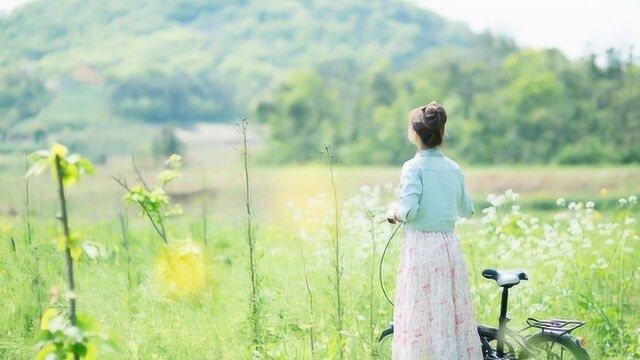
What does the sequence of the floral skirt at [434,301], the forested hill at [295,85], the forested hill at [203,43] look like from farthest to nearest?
the forested hill at [203,43], the forested hill at [295,85], the floral skirt at [434,301]

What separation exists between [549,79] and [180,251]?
1640 inches

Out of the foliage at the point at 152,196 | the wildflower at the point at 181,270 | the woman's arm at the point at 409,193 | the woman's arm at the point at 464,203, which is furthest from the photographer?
the wildflower at the point at 181,270

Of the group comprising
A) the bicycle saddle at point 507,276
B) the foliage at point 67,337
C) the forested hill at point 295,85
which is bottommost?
the bicycle saddle at point 507,276

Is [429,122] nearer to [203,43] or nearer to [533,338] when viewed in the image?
[533,338]

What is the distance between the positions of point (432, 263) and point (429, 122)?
0.73m

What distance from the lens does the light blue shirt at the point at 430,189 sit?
13.3ft

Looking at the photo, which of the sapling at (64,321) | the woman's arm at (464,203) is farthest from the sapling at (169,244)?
the woman's arm at (464,203)

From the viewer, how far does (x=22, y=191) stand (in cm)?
598

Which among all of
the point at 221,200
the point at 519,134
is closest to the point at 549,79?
the point at 519,134

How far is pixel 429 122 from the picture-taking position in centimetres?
402

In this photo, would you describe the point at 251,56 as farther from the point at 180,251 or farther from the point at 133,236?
the point at 180,251

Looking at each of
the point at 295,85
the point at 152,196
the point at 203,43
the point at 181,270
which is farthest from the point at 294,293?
the point at 203,43

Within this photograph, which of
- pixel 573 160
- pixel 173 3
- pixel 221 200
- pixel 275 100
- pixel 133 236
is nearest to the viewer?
pixel 133 236

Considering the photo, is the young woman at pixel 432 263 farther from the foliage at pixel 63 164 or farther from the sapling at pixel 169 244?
the foliage at pixel 63 164
